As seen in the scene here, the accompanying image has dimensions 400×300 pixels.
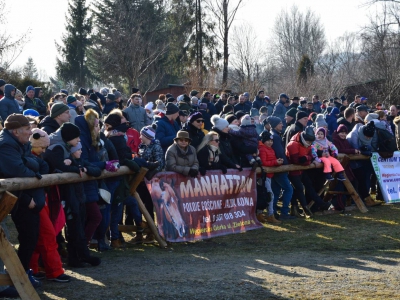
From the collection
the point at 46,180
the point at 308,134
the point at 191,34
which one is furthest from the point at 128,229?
the point at 191,34

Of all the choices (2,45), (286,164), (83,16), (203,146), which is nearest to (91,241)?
(203,146)

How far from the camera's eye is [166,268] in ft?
29.8

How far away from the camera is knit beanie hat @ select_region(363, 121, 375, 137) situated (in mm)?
15594

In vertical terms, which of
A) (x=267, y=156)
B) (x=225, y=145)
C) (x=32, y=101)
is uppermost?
(x=32, y=101)

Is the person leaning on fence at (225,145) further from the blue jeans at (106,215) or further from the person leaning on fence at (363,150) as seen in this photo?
the person leaning on fence at (363,150)

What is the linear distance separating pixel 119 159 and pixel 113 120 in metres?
0.66

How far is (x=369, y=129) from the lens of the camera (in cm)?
1559

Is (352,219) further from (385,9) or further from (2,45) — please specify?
(385,9)

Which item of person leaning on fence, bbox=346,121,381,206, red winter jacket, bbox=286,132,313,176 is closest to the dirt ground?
red winter jacket, bbox=286,132,313,176

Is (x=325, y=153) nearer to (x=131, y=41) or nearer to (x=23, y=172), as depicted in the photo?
(x=23, y=172)

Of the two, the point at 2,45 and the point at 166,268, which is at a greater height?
the point at 2,45

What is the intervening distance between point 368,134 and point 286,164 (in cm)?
305

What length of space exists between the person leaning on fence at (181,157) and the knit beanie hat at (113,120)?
1157mm

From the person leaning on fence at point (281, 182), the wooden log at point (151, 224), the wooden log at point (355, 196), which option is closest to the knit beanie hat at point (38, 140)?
the wooden log at point (151, 224)
